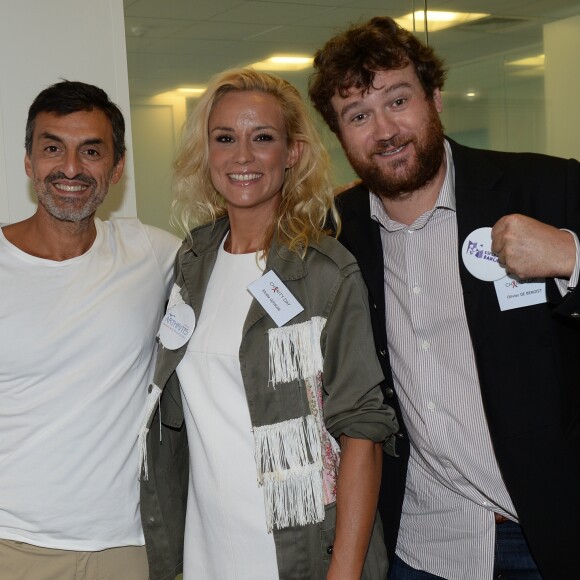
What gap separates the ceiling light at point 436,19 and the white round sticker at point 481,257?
2.67 meters

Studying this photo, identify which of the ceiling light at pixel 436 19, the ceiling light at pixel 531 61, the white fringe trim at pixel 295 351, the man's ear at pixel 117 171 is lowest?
the white fringe trim at pixel 295 351

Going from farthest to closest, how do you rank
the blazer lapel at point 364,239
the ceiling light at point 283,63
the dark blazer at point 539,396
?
the ceiling light at point 283,63
the blazer lapel at point 364,239
the dark blazer at point 539,396

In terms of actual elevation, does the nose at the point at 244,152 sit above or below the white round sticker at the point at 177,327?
above

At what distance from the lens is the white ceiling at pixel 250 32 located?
3.92 m

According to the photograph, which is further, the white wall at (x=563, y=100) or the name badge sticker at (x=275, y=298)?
the white wall at (x=563, y=100)

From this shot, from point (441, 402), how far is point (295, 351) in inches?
16.1

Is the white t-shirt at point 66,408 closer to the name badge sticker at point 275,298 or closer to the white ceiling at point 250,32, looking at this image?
the name badge sticker at point 275,298

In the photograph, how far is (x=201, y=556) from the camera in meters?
2.37

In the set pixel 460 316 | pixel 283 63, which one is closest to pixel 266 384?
pixel 460 316

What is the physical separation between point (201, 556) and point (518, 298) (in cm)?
110

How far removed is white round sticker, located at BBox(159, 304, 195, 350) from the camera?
7.89 feet

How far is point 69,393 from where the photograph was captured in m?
2.45

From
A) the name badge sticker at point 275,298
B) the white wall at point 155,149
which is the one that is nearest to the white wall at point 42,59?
Answer: the white wall at point 155,149

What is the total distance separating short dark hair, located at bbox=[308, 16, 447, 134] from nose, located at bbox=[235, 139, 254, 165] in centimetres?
27
